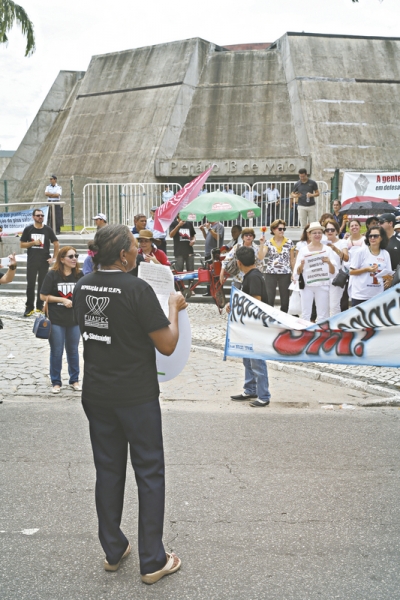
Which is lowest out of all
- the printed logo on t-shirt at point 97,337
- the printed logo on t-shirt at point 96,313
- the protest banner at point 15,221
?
the printed logo on t-shirt at point 97,337

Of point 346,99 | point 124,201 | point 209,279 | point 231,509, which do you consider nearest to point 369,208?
point 209,279

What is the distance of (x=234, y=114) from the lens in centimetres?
2777

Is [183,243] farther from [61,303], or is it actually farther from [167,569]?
[167,569]

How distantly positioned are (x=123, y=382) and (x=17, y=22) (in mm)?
20093

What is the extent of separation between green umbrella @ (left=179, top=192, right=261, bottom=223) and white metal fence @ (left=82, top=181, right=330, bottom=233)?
22.3 feet

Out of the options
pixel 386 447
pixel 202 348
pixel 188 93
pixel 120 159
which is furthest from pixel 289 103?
pixel 386 447

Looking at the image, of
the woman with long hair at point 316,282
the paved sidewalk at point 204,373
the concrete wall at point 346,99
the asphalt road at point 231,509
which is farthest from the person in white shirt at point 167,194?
the asphalt road at point 231,509

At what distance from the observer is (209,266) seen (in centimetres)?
1495

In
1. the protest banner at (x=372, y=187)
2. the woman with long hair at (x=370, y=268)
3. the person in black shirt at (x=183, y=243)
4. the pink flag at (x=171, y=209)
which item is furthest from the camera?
the protest banner at (x=372, y=187)

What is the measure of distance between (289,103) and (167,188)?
784 centimetres

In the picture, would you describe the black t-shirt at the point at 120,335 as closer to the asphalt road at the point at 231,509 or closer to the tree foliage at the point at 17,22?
the asphalt road at the point at 231,509

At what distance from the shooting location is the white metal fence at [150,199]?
22.1 metres

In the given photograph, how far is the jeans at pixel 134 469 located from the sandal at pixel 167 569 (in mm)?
29

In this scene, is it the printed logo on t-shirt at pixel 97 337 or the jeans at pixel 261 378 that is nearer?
the printed logo on t-shirt at pixel 97 337
